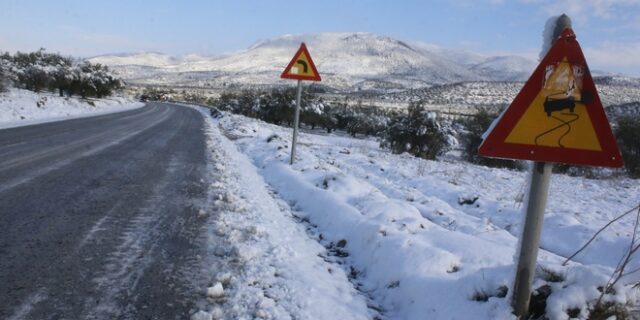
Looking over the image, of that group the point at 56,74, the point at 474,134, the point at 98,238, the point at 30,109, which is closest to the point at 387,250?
the point at 98,238

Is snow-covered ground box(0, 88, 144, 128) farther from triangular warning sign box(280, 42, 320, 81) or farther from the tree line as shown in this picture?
triangular warning sign box(280, 42, 320, 81)

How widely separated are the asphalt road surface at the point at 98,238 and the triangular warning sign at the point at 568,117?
2.76 metres

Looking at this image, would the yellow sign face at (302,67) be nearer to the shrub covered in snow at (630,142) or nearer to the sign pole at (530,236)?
the sign pole at (530,236)

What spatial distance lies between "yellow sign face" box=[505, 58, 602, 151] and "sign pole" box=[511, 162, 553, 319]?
0.58 ft

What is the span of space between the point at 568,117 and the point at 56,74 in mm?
46909

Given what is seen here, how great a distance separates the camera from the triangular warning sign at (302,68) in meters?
10.0

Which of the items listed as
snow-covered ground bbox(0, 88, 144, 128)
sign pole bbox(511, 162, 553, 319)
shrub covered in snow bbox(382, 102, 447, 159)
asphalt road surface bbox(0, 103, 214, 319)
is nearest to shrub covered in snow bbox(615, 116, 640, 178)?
shrub covered in snow bbox(382, 102, 447, 159)

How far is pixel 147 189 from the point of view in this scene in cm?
736

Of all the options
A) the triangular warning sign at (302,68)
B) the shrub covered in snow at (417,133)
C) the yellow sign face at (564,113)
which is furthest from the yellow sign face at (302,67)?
the shrub covered in snow at (417,133)

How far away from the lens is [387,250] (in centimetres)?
467

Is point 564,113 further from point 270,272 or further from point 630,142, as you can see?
point 630,142

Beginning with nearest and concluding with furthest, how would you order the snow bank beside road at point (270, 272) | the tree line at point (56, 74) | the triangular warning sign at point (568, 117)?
the triangular warning sign at point (568, 117) → the snow bank beside road at point (270, 272) → the tree line at point (56, 74)

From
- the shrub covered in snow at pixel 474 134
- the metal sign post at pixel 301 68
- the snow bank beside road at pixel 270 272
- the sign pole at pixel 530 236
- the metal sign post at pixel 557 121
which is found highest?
the metal sign post at pixel 301 68

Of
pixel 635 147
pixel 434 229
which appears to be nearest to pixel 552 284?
pixel 434 229
